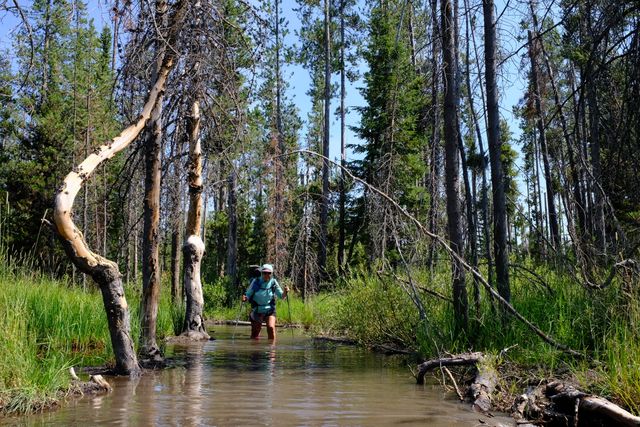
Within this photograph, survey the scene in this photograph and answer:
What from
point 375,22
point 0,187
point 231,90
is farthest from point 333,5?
point 231,90

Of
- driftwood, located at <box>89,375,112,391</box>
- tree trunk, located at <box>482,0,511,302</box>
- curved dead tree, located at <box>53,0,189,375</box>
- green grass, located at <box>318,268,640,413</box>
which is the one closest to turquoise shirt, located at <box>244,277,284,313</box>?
green grass, located at <box>318,268,640,413</box>

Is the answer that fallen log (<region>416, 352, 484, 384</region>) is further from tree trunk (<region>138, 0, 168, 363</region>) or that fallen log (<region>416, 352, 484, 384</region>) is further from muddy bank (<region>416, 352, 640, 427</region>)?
tree trunk (<region>138, 0, 168, 363</region>)

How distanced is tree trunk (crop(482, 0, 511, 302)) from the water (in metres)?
2.11

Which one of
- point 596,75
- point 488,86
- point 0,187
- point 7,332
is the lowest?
point 7,332

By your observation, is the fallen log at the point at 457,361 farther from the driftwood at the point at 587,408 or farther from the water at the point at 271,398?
the driftwood at the point at 587,408

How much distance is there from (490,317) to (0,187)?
28978 mm

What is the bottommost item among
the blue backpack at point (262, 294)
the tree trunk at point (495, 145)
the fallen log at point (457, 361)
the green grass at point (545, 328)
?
the fallen log at point (457, 361)

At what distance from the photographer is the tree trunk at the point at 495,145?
8266 millimetres

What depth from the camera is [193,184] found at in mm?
13000

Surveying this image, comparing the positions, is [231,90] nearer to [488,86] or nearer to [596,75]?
[488,86]

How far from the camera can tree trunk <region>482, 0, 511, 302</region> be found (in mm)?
8266

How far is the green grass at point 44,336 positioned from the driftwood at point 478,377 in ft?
12.9

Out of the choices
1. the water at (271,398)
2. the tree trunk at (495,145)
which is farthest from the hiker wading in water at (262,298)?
the tree trunk at (495,145)

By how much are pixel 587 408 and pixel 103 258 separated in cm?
541
